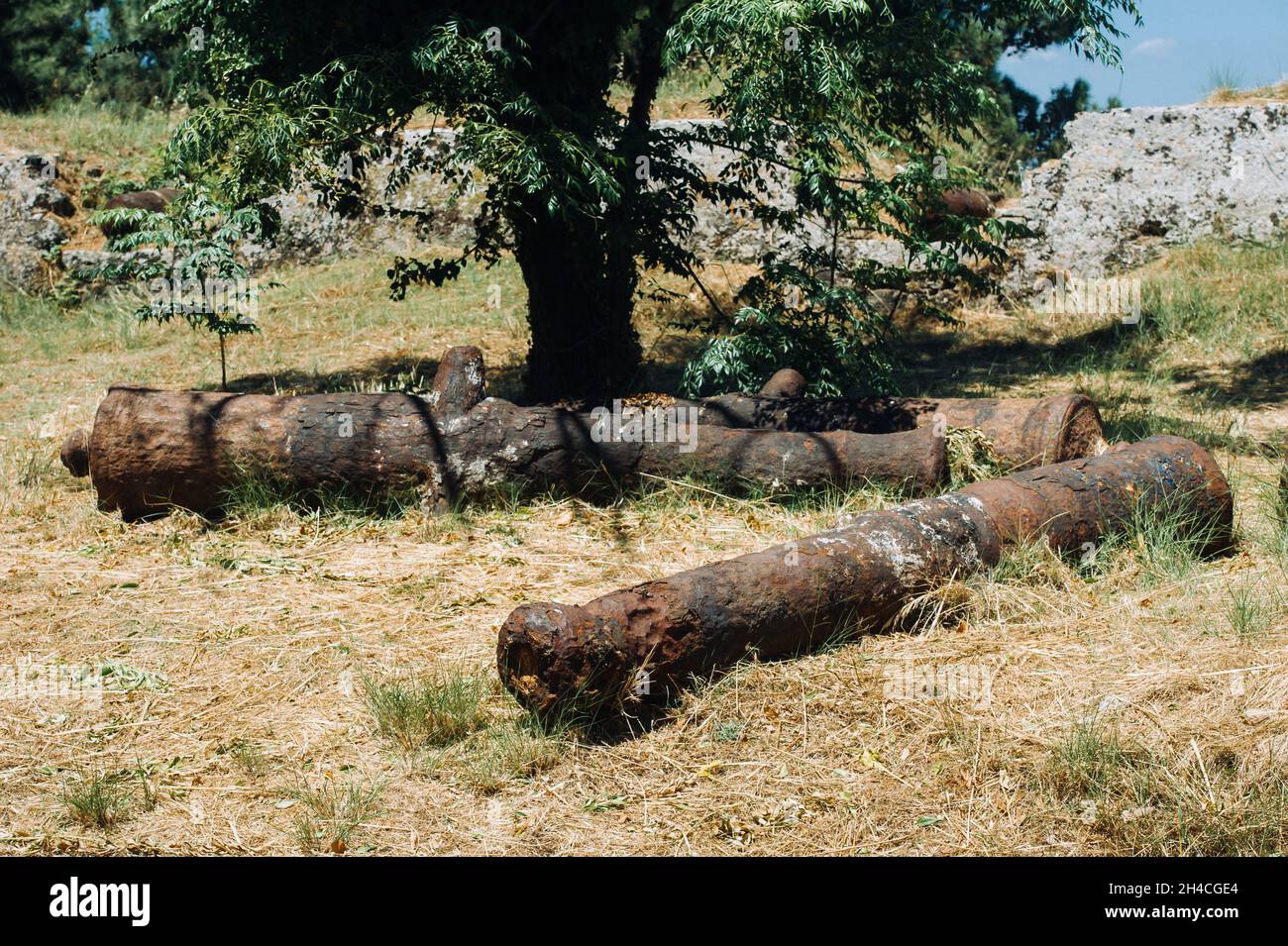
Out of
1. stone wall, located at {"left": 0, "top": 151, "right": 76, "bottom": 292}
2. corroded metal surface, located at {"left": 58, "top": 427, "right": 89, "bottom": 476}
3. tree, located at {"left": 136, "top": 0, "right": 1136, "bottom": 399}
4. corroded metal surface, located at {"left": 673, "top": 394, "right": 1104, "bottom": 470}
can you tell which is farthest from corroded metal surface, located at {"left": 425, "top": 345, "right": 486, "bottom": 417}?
stone wall, located at {"left": 0, "top": 151, "right": 76, "bottom": 292}

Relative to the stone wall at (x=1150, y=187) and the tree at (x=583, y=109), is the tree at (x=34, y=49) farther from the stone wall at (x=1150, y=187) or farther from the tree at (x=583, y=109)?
the stone wall at (x=1150, y=187)

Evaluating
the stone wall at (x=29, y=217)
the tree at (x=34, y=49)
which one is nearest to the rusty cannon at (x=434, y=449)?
the stone wall at (x=29, y=217)

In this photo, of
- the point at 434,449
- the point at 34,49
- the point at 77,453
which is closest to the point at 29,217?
the point at 34,49

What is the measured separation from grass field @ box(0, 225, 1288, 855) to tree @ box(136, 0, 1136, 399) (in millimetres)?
2191

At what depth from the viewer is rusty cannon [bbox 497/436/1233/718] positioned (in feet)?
13.4

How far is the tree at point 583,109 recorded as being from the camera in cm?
696

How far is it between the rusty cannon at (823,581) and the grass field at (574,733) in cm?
13

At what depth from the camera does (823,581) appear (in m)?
4.66

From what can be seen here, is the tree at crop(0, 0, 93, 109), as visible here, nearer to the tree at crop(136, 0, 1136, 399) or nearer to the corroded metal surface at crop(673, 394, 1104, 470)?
the tree at crop(136, 0, 1136, 399)

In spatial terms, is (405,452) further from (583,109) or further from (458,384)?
(583,109)

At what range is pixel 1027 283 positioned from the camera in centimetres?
1225

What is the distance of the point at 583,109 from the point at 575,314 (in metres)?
1.52

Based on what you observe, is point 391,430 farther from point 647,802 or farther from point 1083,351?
point 1083,351

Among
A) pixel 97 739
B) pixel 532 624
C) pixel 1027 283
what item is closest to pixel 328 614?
pixel 97 739
